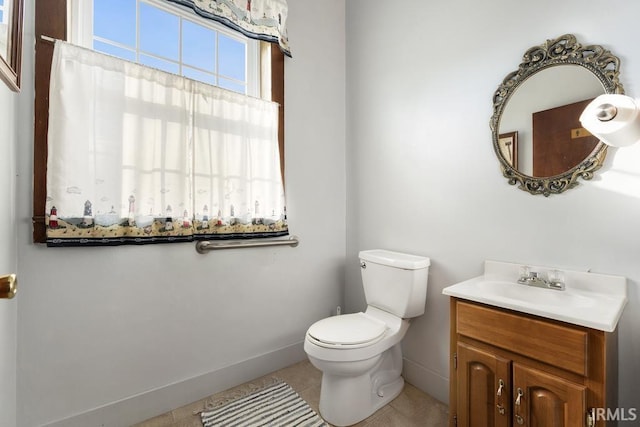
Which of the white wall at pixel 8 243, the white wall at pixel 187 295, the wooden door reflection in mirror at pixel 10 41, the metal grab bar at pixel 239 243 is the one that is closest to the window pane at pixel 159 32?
the white wall at pixel 187 295

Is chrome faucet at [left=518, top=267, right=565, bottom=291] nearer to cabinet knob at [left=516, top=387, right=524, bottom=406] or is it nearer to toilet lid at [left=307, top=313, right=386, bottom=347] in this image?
cabinet knob at [left=516, top=387, right=524, bottom=406]

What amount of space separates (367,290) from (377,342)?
1.24ft

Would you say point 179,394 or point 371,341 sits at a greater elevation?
point 371,341

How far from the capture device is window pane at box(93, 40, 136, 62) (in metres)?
1.47

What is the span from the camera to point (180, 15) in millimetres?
1716

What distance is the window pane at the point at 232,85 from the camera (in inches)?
73.1

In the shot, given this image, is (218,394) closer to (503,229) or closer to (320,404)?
(320,404)

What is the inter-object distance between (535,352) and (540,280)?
406 millimetres

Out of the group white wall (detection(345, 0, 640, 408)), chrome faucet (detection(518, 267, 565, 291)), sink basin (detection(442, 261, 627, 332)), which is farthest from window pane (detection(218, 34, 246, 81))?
chrome faucet (detection(518, 267, 565, 291))

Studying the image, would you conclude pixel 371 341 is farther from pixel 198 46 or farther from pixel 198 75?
pixel 198 46

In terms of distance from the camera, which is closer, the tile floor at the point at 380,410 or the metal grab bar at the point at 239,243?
the tile floor at the point at 380,410

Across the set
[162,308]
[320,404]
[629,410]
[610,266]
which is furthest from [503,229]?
[162,308]

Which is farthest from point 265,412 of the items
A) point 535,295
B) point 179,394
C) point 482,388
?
point 535,295

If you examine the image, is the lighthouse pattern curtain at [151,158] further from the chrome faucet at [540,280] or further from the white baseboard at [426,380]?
the chrome faucet at [540,280]
